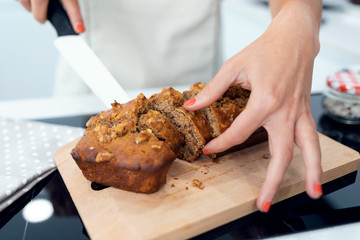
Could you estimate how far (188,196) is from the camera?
102 centimetres

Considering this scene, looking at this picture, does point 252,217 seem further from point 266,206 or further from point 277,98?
point 277,98

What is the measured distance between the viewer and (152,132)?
3.63ft

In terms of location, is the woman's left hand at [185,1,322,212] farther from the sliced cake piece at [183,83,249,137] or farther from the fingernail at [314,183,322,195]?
the sliced cake piece at [183,83,249,137]

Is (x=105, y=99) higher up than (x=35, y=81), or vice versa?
(x=105, y=99)

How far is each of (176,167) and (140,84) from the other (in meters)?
1.07

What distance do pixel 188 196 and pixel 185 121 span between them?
0.26m

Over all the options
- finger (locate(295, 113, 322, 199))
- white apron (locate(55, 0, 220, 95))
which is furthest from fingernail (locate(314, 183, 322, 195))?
white apron (locate(55, 0, 220, 95))

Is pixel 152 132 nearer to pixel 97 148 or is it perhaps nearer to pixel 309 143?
pixel 97 148

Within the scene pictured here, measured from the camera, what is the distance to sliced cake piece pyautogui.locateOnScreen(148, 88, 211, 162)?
45.3 inches

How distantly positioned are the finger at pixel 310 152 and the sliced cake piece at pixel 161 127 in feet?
1.25

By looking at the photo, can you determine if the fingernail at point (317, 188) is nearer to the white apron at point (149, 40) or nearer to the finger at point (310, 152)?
the finger at point (310, 152)

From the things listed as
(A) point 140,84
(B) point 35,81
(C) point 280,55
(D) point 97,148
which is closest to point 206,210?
(D) point 97,148

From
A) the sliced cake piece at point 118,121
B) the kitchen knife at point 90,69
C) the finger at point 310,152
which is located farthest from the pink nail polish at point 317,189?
the kitchen knife at point 90,69

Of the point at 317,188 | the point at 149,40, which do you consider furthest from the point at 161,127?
the point at 149,40
